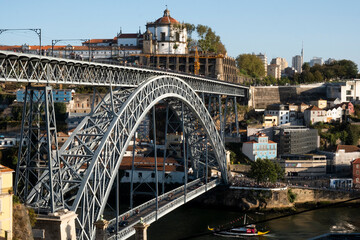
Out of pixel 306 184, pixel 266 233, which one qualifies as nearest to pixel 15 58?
pixel 266 233

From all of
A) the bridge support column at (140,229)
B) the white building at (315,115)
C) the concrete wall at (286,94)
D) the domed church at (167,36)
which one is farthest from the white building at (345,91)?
the bridge support column at (140,229)

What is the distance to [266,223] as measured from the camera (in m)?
46.7

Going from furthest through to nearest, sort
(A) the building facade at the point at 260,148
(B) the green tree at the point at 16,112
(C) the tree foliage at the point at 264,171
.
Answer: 1. (B) the green tree at the point at 16,112
2. (A) the building facade at the point at 260,148
3. (C) the tree foliage at the point at 264,171

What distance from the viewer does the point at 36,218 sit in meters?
24.9

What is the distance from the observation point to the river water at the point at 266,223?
42625 mm

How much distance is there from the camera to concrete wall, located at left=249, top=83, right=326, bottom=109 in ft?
262

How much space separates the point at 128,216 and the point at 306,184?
25.0 metres

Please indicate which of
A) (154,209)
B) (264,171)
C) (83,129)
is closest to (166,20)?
(264,171)

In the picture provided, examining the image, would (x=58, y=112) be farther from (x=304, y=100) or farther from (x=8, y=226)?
(x=8, y=226)

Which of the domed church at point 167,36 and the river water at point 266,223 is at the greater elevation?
the domed church at point 167,36

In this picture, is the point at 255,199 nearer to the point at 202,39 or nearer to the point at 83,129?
the point at 83,129

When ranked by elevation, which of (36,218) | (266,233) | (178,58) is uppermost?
(178,58)

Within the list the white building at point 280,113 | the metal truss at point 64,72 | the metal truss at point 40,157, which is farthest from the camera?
the white building at point 280,113

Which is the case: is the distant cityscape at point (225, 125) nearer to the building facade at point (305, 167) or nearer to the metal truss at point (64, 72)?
the building facade at point (305, 167)
